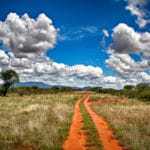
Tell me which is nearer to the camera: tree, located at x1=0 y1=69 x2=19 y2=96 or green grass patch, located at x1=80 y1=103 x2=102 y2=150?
green grass patch, located at x1=80 y1=103 x2=102 y2=150

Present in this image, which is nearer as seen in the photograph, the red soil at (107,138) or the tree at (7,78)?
the red soil at (107,138)

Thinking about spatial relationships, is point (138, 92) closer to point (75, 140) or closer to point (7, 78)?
point (7, 78)

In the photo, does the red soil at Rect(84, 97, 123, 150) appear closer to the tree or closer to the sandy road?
the sandy road

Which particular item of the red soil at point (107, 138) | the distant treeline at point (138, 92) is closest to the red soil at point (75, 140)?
the red soil at point (107, 138)

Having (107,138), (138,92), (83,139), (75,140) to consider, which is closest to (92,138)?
(83,139)

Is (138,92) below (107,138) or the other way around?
the other way around

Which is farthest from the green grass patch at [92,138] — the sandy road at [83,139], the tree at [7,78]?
the tree at [7,78]

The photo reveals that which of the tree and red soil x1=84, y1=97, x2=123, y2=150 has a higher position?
the tree

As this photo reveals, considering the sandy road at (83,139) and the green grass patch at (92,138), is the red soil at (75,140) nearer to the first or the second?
the sandy road at (83,139)

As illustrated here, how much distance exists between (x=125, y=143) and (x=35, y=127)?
6885mm

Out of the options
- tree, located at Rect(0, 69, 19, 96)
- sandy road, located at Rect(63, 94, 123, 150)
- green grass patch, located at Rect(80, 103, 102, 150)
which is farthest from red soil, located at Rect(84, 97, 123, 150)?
tree, located at Rect(0, 69, 19, 96)

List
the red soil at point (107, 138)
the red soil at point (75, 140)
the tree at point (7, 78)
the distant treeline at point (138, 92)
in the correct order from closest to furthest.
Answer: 1. the red soil at point (75, 140)
2. the red soil at point (107, 138)
3. the distant treeline at point (138, 92)
4. the tree at point (7, 78)

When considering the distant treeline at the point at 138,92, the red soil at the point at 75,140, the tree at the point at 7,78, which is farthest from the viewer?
the tree at the point at 7,78

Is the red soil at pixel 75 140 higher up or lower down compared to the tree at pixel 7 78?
lower down
